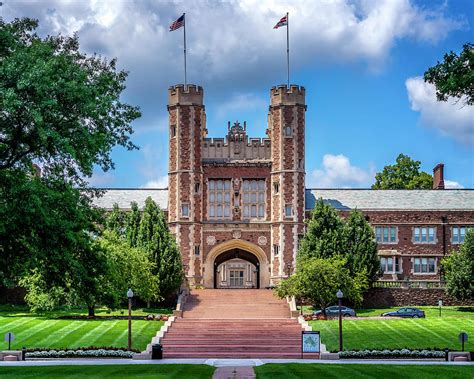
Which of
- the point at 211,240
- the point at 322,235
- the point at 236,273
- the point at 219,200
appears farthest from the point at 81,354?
the point at 236,273

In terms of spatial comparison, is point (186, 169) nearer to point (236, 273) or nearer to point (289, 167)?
point (289, 167)

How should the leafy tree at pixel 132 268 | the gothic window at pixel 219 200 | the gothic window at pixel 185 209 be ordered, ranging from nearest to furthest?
1. the leafy tree at pixel 132 268
2. the gothic window at pixel 185 209
3. the gothic window at pixel 219 200

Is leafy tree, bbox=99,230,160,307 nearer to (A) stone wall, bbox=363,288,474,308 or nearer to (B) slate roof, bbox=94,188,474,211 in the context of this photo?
(B) slate roof, bbox=94,188,474,211

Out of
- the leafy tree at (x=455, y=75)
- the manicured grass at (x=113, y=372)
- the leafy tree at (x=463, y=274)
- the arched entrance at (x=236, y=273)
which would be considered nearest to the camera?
the leafy tree at (x=455, y=75)

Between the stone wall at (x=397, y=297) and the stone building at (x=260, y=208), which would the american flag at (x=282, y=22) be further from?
the stone wall at (x=397, y=297)

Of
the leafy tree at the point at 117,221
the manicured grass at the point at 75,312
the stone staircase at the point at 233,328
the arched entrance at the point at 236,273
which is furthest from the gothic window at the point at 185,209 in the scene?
the arched entrance at the point at 236,273

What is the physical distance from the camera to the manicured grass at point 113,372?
81.7ft

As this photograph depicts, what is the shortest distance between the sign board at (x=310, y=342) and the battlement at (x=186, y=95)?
27.1 meters

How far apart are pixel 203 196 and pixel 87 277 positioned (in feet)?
113

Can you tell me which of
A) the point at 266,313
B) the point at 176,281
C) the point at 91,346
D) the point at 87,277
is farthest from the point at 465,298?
the point at 87,277

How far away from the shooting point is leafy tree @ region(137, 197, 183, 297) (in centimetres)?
5241

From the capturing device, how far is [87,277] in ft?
80.8

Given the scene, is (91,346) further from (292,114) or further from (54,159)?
(292,114)

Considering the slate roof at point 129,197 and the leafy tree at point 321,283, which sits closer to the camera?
the leafy tree at point 321,283
